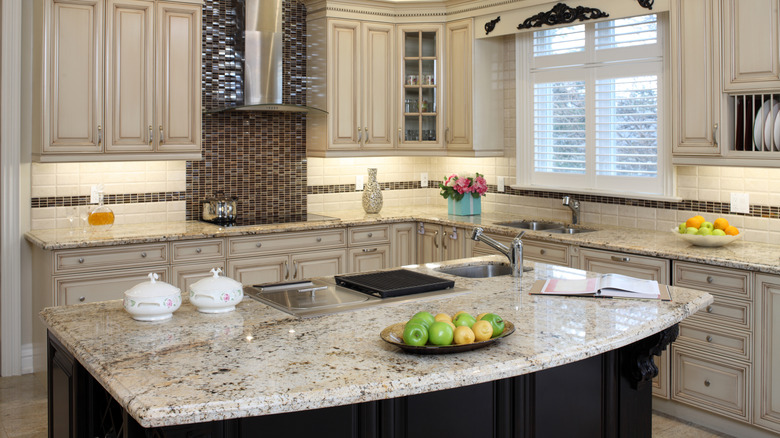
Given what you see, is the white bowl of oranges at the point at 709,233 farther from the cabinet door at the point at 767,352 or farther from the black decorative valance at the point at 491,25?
the black decorative valance at the point at 491,25

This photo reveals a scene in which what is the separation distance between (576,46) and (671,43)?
107 centimetres

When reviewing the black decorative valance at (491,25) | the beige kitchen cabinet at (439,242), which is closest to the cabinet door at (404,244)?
the beige kitchen cabinet at (439,242)

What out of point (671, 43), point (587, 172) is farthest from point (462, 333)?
point (587, 172)

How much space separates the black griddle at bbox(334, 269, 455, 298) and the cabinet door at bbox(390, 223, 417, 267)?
8.13ft

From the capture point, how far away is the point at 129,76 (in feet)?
16.3

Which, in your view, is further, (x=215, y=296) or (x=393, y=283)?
(x=393, y=283)

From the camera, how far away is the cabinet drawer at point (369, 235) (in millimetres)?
5742

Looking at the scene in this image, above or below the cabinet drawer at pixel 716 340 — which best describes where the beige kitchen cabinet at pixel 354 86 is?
above

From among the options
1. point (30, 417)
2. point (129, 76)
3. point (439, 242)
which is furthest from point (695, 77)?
point (30, 417)

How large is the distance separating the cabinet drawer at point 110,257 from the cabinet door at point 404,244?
1860mm

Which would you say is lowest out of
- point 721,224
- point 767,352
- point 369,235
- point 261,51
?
point 767,352

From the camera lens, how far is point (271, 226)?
17.4ft

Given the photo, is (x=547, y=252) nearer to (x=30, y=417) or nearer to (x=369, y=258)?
(x=369, y=258)

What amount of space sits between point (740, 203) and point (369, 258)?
2.68 m
